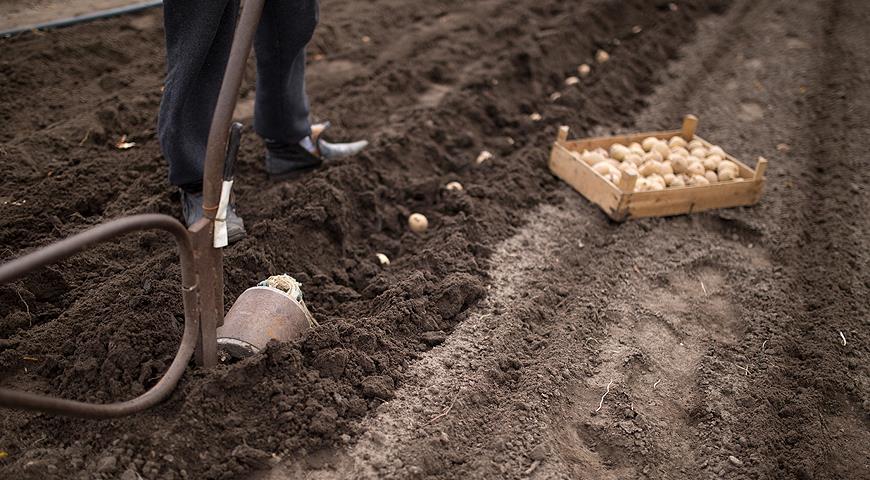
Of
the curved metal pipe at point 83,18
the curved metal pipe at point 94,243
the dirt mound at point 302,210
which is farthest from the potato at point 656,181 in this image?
the curved metal pipe at point 83,18

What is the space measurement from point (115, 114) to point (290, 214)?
5.51 feet

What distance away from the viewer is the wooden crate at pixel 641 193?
13.7 feet

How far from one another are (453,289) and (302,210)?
0.92 m

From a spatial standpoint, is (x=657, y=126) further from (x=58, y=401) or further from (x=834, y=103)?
(x=58, y=401)

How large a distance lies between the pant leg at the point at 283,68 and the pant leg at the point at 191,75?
1.25 ft

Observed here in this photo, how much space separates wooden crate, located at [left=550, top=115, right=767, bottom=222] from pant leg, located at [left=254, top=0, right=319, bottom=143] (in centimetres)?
167

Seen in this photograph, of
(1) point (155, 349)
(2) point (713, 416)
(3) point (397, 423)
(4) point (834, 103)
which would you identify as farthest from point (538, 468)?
(4) point (834, 103)

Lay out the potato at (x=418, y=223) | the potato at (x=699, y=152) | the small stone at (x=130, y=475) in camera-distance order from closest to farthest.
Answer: the small stone at (x=130, y=475)
the potato at (x=418, y=223)
the potato at (x=699, y=152)

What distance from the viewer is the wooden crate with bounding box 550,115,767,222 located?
4164 mm

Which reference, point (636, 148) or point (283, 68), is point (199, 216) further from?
point (636, 148)

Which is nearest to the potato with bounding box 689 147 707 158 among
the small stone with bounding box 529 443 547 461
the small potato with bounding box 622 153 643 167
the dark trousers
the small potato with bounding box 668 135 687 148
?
the small potato with bounding box 668 135 687 148

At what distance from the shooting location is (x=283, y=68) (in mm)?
3699

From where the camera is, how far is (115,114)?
4469mm

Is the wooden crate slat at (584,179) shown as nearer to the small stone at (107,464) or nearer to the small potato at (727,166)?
the small potato at (727,166)
